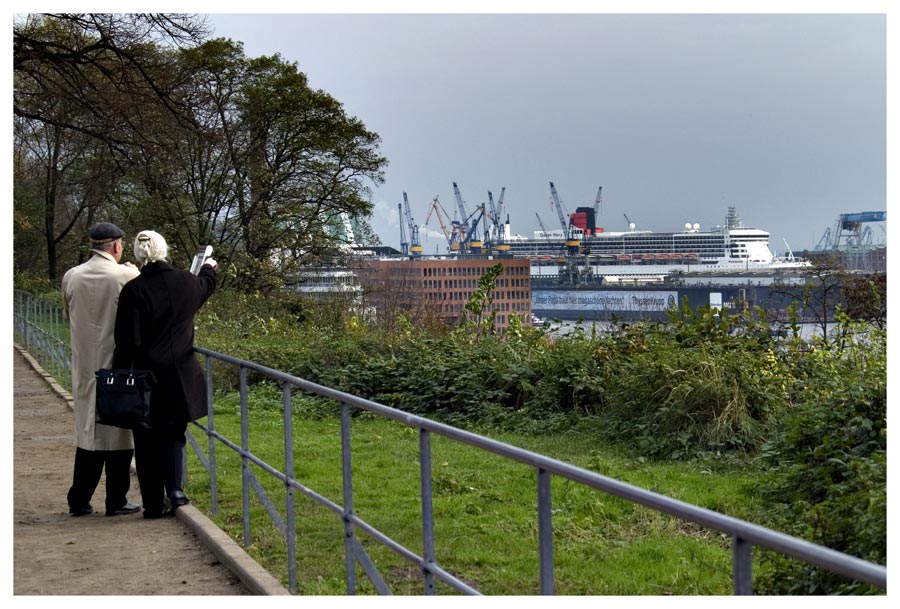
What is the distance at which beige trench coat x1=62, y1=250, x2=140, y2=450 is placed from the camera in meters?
7.48

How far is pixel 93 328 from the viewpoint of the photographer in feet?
24.6

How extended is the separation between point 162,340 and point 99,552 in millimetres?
1336

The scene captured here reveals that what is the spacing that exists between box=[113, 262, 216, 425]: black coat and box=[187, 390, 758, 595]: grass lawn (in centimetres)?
58

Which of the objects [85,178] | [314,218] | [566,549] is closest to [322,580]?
[566,549]

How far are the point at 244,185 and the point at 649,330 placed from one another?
2097 cm

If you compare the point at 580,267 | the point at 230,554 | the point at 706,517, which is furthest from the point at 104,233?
the point at 580,267

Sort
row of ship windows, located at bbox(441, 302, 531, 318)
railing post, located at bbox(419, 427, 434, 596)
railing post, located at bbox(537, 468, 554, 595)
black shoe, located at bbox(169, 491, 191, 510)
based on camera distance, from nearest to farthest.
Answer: railing post, located at bbox(537, 468, 554, 595)
railing post, located at bbox(419, 427, 434, 596)
black shoe, located at bbox(169, 491, 191, 510)
row of ship windows, located at bbox(441, 302, 531, 318)

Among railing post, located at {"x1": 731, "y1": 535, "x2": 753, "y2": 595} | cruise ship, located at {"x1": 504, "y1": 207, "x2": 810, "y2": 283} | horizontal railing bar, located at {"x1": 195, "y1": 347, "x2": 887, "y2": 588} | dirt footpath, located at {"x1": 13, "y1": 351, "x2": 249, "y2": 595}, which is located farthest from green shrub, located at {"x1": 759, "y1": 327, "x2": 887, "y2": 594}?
cruise ship, located at {"x1": 504, "y1": 207, "x2": 810, "y2": 283}

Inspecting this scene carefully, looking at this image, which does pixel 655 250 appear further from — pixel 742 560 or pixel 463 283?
pixel 742 560

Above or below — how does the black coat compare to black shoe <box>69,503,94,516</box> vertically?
above

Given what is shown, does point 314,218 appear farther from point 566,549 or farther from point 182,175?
point 566,549

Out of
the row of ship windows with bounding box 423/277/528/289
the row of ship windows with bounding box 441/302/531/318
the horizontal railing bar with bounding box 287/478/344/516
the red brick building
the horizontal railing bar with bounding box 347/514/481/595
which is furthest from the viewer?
the row of ship windows with bounding box 423/277/528/289

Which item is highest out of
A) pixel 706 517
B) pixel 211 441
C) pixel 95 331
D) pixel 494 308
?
pixel 95 331

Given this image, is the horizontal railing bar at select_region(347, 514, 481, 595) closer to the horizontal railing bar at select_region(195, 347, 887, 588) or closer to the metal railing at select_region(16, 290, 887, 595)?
the metal railing at select_region(16, 290, 887, 595)
